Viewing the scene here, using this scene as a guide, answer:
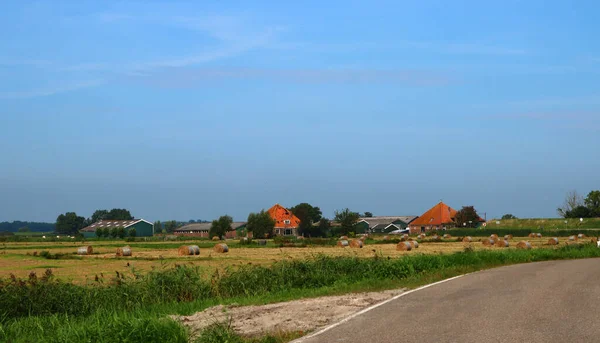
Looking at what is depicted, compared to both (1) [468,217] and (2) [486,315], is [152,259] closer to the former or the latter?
(2) [486,315]

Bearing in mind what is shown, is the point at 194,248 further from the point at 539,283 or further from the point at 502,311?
the point at 502,311

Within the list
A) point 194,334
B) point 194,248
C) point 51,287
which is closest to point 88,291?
point 51,287

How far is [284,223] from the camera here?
141125 mm

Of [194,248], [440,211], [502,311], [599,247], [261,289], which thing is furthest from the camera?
[440,211]

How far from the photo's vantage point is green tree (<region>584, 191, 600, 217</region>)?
128 m

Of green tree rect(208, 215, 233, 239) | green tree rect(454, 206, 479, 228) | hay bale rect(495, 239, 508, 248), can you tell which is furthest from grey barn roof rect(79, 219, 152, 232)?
hay bale rect(495, 239, 508, 248)

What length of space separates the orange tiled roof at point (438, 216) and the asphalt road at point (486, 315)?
12792cm

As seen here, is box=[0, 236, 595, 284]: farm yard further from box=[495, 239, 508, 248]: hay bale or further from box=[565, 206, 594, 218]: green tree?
box=[565, 206, 594, 218]: green tree

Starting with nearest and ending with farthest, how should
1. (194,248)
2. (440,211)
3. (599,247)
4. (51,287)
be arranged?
(51,287), (599,247), (194,248), (440,211)

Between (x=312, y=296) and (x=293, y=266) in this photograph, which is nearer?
(x=312, y=296)

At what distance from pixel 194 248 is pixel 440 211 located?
100356 millimetres

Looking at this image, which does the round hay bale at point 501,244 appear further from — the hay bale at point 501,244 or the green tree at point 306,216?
the green tree at point 306,216

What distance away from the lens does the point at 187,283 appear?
19.1 metres

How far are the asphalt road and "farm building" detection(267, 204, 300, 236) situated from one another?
123 metres
